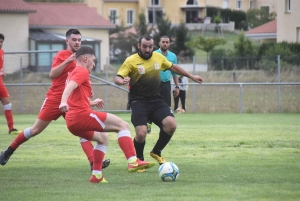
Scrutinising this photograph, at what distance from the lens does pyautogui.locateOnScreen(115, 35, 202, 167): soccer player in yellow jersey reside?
1079cm

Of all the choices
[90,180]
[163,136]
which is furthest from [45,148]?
[90,180]

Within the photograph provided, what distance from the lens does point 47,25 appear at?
5653 cm

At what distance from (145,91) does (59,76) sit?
1360 mm

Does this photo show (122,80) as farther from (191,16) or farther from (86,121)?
(191,16)

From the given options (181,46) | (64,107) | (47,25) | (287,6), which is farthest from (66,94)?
(47,25)

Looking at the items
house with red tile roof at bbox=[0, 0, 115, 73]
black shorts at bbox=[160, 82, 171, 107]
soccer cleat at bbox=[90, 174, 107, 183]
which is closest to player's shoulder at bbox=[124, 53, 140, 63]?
soccer cleat at bbox=[90, 174, 107, 183]

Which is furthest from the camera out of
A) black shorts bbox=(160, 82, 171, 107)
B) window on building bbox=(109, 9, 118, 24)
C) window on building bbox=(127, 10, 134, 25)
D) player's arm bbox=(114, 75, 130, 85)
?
window on building bbox=(127, 10, 134, 25)

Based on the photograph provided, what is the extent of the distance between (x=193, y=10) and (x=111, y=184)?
256 feet

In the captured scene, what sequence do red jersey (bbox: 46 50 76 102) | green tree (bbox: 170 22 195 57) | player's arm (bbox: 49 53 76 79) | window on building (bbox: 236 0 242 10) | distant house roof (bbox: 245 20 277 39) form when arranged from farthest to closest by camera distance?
1. window on building (bbox: 236 0 242 10)
2. distant house roof (bbox: 245 20 277 39)
3. green tree (bbox: 170 22 195 57)
4. red jersey (bbox: 46 50 76 102)
5. player's arm (bbox: 49 53 76 79)

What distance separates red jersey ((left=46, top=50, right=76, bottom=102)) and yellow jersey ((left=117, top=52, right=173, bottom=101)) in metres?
0.84

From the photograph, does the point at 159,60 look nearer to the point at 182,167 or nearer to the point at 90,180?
the point at 182,167

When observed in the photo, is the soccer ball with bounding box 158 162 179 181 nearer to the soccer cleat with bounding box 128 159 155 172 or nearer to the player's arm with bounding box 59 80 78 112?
the soccer cleat with bounding box 128 159 155 172

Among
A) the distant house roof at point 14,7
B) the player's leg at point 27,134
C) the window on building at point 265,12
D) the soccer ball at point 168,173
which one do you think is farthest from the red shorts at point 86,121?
the window on building at point 265,12

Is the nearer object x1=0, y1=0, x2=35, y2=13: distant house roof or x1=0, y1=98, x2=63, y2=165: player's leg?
x1=0, y1=98, x2=63, y2=165: player's leg
